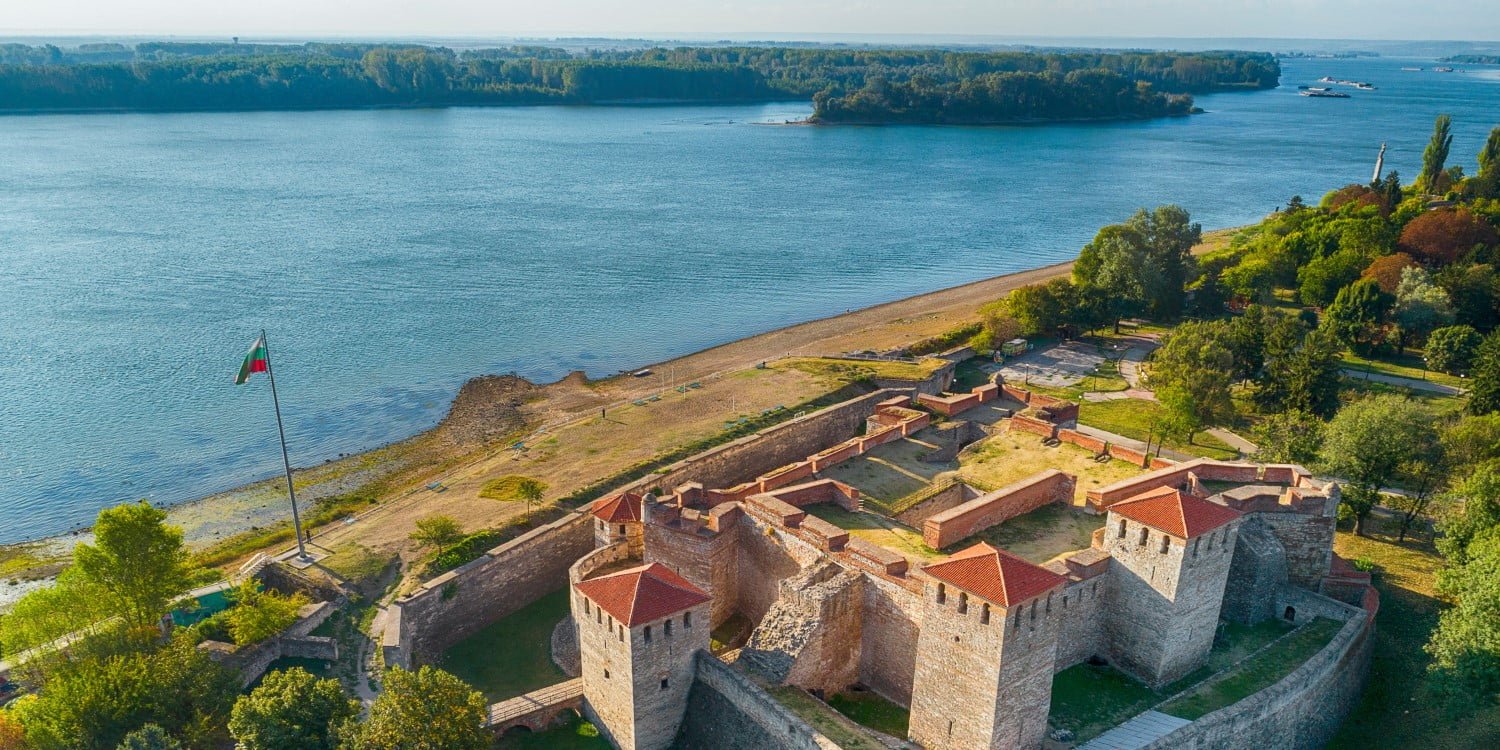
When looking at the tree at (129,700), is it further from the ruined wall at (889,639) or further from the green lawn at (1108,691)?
the green lawn at (1108,691)

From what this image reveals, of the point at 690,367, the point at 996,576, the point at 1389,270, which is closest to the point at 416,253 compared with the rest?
the point at 690,367

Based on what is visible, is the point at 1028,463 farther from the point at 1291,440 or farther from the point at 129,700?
the point at 129,700

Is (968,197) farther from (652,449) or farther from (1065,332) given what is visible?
(652,449)

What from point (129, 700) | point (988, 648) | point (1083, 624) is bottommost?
point (129, 700)

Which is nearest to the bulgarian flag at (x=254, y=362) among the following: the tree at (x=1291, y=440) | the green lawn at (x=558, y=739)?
the green lawn at (x=558, y=739)

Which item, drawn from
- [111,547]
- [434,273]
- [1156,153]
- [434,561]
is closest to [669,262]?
[434,273]

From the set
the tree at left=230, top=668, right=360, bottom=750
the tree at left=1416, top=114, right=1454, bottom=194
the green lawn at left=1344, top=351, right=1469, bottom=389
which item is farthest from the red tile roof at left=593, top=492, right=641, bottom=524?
the tree at left=1416, top=114, right=1454, bottom=194
